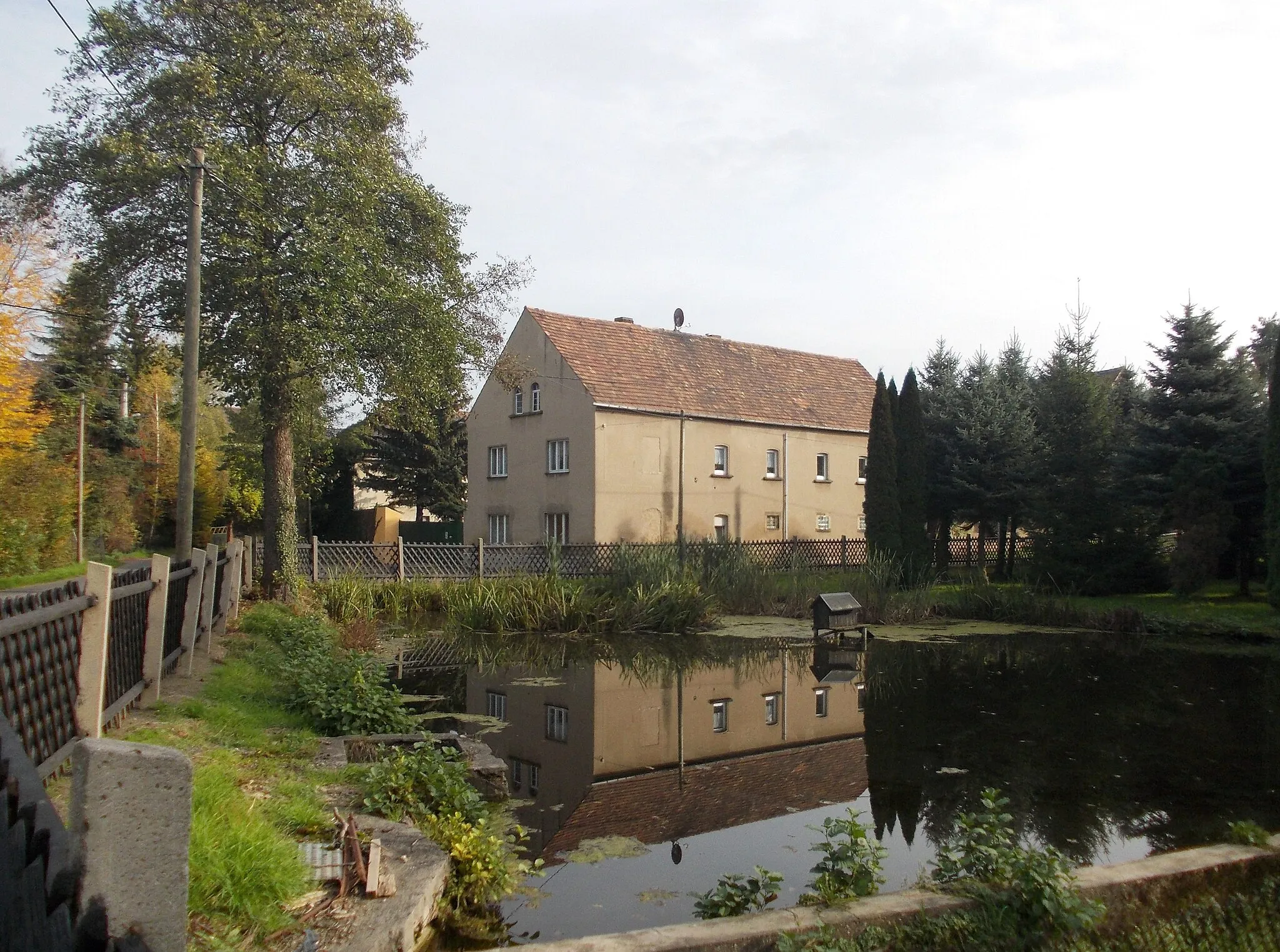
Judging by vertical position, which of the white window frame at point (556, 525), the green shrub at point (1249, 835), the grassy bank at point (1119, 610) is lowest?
the grassy bank at point (1119, 610)

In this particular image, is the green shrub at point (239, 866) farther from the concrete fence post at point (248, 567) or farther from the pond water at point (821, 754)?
the concrete fence post at point (248, 567)

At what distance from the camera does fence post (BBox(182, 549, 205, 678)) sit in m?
9.32

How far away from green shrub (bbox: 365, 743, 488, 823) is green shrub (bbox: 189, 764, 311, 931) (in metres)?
1.06

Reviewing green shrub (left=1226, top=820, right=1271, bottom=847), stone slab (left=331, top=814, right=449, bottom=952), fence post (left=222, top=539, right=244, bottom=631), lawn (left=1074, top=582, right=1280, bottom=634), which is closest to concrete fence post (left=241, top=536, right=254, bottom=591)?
fence post (left=222, top=539, right=244, bottom=631)

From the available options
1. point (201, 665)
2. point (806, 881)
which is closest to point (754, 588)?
point (201, 665)

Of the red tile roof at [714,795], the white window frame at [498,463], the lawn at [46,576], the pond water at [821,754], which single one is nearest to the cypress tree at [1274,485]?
the pond water at [821,754]

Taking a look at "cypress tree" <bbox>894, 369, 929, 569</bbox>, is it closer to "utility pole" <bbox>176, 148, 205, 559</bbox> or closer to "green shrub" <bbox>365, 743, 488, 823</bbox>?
"utility pole" <bbox>176, 148, 205, 559</bbox>

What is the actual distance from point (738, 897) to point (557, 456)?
93.6 feet

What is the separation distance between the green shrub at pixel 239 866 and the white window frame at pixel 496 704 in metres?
5.72

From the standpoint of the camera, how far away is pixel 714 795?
725 cm

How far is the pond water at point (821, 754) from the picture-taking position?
18.9 feet

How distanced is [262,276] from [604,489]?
51.5 ft

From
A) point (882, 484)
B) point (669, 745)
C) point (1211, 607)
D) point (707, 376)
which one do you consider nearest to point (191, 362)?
point (669, 745)

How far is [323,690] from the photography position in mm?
8305
